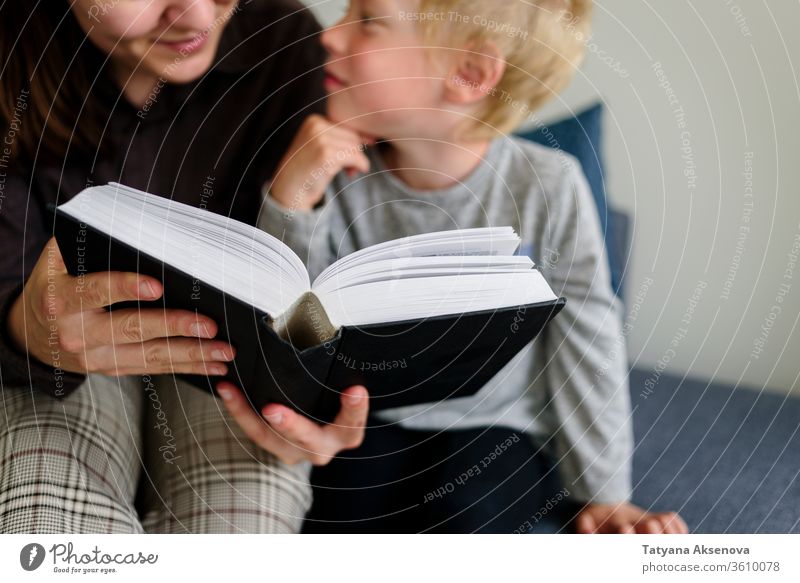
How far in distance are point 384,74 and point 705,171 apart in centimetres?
27

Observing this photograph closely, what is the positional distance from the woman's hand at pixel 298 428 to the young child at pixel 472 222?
0.05 m

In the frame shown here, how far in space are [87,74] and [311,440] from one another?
34cm

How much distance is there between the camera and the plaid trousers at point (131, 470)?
50 cm

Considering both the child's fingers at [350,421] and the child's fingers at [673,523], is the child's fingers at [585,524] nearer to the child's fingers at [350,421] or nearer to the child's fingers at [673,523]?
the child's fingers at [673,523]

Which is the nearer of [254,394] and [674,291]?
[254,394]

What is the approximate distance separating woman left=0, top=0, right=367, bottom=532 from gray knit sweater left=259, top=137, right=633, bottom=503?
0.28 feet

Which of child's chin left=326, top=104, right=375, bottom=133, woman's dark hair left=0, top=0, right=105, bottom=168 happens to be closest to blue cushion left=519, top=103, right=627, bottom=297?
child's chin left=326, top=104, right=375, bottom=133

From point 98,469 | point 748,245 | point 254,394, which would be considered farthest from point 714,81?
point 98,469

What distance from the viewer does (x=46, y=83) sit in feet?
1.87

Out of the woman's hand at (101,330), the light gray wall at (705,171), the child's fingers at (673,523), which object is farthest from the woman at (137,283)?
the child's fingers at (673,523)

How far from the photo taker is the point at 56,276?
1.64ft

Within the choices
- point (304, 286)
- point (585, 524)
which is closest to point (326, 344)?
point (304, 286)

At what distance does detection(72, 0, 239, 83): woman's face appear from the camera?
54 cm
